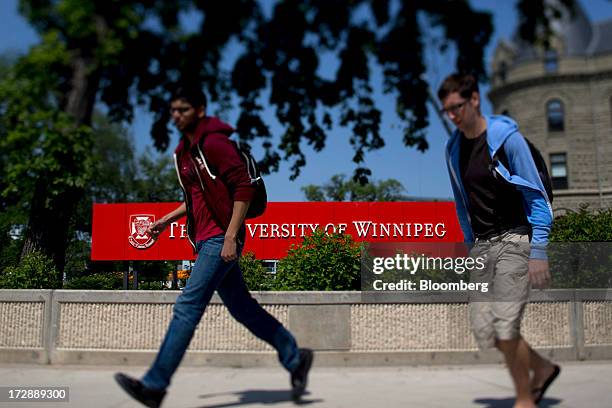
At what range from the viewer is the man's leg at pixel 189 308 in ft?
11.3

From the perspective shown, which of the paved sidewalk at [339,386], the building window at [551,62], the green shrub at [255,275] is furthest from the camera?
the building window at [551,62]

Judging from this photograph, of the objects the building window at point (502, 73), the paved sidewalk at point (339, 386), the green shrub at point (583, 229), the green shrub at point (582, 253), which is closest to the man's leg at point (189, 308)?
the paved sidewalk at point (339, 386)

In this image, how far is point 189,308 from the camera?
3.58m

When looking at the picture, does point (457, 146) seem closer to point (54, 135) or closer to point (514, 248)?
point (514, 248)

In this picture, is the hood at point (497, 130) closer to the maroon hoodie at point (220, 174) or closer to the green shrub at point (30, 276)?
the maroon hoodie at point (220, 174)

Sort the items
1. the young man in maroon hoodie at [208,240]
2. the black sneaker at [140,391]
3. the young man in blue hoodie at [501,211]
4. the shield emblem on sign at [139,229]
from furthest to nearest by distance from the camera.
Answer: the shield emblem on sign at [139,229] < the young man in maroon hoodie at [208,240] < the black sneaker at [140,391] < the young man in blue hoodie at [501,211]

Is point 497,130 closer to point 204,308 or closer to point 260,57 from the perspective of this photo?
point 204,308

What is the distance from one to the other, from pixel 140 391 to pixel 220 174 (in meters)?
1.38

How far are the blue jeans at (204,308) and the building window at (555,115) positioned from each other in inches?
1531

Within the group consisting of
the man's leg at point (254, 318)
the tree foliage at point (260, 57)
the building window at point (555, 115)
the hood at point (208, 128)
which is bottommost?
the man's leg at point (254, 318)

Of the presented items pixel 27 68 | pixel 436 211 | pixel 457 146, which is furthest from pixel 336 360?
pixel 436 211

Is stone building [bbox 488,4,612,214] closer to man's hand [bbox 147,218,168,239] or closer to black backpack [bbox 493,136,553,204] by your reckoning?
black backpack [bbox 493,136,553,204]

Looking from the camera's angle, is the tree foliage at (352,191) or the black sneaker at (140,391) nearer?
the black sneaker at (140,391)

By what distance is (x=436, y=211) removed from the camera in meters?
13.3
